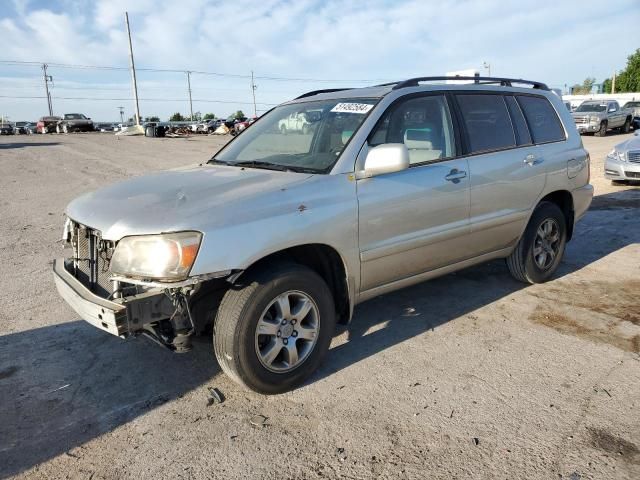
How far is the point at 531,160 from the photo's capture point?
4.57 meters

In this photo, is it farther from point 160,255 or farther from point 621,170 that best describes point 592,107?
point 160,255

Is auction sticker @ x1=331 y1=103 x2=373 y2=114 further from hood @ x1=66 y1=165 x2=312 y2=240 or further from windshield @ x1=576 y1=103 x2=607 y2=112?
windshield @ x1=576 y1=103 x2=607 y2=112

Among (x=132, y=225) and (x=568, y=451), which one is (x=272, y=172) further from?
(x=568, y=451)

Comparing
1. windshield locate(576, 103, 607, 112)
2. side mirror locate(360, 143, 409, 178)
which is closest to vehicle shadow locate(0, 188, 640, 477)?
side mirror locate(360, 143, 409, 178)

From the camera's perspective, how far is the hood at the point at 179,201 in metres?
2.77

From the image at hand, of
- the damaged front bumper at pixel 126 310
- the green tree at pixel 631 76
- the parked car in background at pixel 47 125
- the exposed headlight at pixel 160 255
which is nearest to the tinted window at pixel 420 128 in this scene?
the exposed headlight at pixel 160 255

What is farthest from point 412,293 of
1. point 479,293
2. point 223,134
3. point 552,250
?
point 223,134

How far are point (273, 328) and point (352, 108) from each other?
1.74 meters

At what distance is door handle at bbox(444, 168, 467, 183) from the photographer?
152 inches

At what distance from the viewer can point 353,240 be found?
3.31 metres

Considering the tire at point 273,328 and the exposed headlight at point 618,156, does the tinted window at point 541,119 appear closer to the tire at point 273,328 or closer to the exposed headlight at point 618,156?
the tire at point 273,328

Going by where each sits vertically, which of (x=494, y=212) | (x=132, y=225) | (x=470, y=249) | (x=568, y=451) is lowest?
(x=568, y=451)

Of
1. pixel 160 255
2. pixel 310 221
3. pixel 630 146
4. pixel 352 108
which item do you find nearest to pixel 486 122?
pixel 352 108

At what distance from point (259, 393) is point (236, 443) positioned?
44 cm
